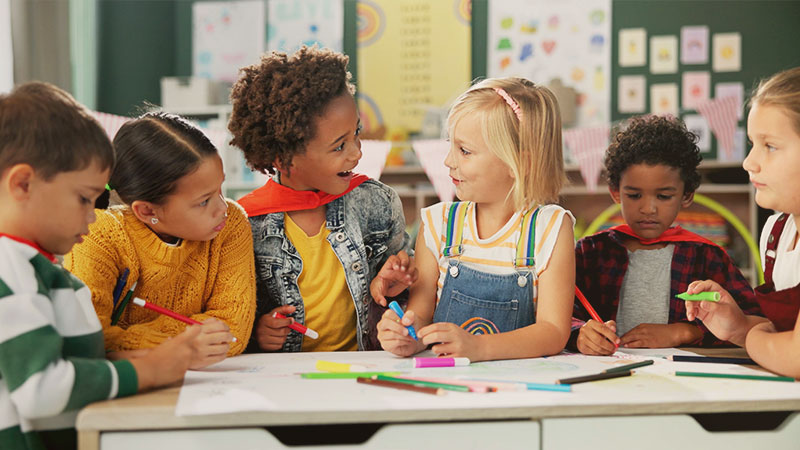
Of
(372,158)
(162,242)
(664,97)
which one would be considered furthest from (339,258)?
(664,97)

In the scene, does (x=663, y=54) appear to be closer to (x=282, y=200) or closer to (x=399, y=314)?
(x=282, y=200)

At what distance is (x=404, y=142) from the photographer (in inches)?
185

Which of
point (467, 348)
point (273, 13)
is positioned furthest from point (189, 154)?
point (273, 13)

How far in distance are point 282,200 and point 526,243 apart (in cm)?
48

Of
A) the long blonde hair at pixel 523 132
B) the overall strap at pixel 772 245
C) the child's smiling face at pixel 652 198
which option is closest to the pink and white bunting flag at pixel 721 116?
the child's smiling face at pixel 652 198

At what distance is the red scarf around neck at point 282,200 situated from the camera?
1.37m

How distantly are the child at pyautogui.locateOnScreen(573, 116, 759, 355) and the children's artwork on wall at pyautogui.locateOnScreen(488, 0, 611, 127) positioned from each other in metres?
3.03

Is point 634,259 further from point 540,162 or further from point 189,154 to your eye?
point 189,154

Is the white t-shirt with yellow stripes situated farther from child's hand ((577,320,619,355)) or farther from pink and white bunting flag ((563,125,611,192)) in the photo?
pink and white bunting flag ((563,125,611,192))

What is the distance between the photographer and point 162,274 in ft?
3.79

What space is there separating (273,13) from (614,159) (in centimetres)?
381

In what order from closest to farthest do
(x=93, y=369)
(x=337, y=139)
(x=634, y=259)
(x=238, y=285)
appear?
(x=93, y=369) < (x=238, y=285) < (x=337, y=139) < (x=634, y=259)

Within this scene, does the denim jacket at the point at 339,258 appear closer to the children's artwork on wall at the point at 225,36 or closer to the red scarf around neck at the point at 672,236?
the red scarf around neck at the point at 672,236

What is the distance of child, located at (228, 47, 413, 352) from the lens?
52.6 inches
